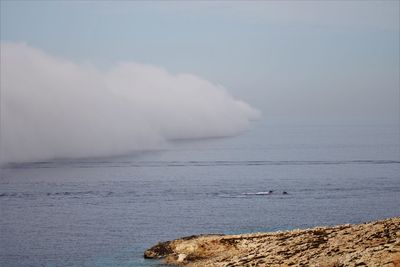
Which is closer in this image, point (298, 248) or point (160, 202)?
point (298, 248)

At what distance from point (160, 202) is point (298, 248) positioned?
5544cm

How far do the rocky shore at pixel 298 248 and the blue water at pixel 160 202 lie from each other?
153 inches

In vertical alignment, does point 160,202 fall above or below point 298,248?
above

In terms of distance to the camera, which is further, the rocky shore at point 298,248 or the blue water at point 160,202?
the blue water at point 160,202

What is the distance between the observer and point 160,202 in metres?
109

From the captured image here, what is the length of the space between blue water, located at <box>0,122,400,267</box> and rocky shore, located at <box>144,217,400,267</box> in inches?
153

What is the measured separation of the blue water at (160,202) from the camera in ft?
247

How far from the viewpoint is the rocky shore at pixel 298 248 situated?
157 ft

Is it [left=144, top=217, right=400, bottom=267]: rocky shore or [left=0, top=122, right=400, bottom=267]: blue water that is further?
[left=0, top=122, right=400, bottom=267]: blue water

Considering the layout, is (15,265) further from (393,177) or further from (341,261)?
(393,177)

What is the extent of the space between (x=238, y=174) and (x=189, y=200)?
4339 centimetres

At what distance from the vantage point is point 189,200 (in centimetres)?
11106

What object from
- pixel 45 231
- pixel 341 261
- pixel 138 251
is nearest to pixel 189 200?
pixel 45 231

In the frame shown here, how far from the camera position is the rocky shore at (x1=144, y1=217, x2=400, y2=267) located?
4775cm
